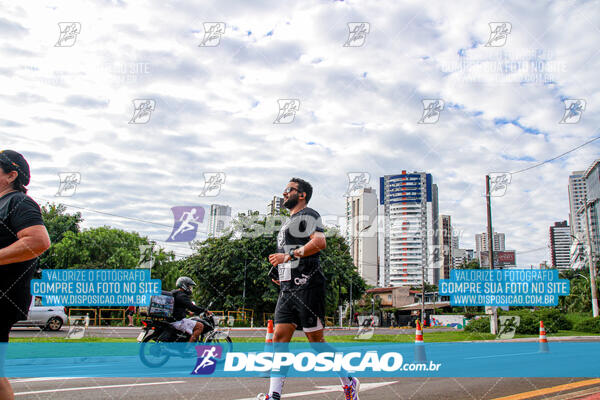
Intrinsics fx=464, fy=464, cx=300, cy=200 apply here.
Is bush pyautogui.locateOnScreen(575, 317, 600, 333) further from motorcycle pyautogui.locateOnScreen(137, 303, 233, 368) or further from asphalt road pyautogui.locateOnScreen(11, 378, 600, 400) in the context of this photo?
motorcycle pyautogui.locateOnScreen(137, 303, 233, 368)

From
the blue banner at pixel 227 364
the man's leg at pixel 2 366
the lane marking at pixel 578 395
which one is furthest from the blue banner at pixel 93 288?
the man's leg at pixel 2 366

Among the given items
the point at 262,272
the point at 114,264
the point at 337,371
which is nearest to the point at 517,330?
the point at 262,272

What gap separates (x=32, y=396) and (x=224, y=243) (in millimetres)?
28299

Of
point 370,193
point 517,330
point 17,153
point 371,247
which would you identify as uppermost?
point 370,193

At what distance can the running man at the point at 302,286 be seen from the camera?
3711 mm

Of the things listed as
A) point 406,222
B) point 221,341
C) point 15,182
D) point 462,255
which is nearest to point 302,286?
point 15,182

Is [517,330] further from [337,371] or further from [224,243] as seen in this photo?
[337,371]

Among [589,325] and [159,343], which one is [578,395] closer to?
[159,343]

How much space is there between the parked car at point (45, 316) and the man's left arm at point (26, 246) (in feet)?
62.7

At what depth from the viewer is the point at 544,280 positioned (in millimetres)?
27500

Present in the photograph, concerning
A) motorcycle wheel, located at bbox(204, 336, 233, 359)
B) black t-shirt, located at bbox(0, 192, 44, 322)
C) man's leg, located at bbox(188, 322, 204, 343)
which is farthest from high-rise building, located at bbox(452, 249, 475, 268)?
black t-shirt, located at bbox(0, 192, 44, 322)

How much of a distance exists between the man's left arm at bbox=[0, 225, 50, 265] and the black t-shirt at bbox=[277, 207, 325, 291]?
1860 millimetres

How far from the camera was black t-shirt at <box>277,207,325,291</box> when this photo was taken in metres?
3.80

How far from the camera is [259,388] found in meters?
5.61
